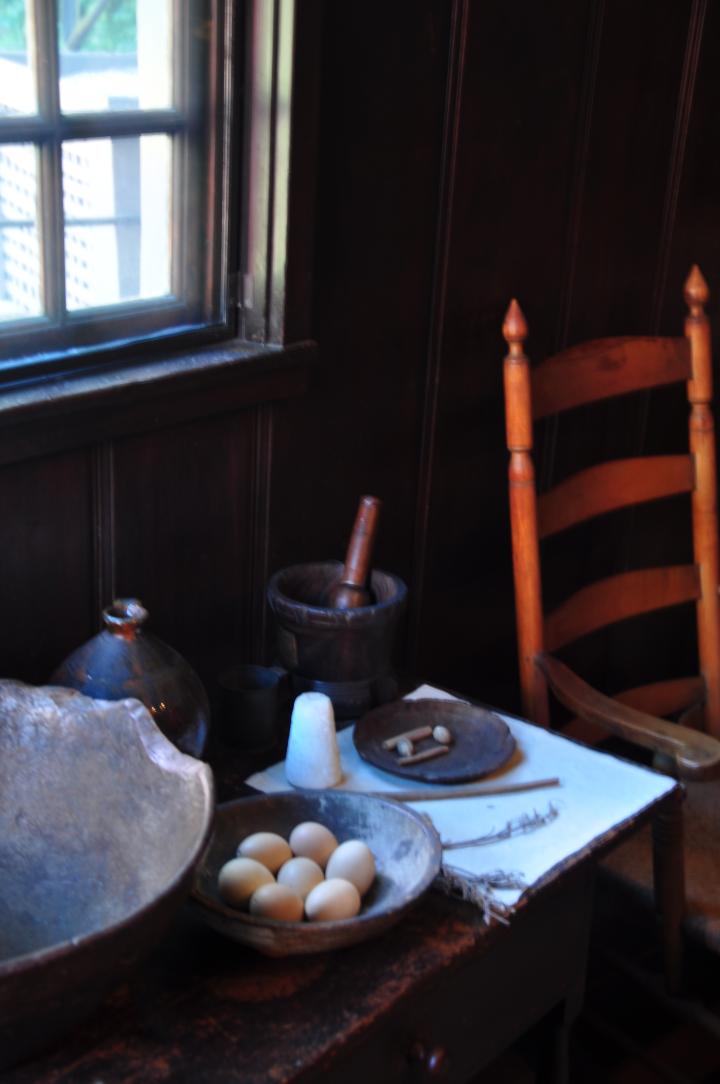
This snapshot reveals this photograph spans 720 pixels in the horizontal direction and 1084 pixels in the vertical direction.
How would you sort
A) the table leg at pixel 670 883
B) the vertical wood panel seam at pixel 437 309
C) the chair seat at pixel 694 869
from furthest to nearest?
1. the vertical wood panel seam at pixel 437 309
2. the chair seat at pixel 694 869
3. the table leg at pixel 670 883

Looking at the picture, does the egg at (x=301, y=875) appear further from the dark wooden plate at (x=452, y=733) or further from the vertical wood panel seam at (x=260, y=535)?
the vertical wood panel seam at (x=260, y=535)

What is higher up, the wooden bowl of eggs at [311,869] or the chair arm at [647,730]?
the wooden bowl of eggs at [311,869]

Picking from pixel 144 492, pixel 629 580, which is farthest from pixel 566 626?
pixel 144 492

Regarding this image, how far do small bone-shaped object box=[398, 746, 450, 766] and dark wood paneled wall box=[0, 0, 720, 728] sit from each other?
369 millimetres

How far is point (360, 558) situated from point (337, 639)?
105mm

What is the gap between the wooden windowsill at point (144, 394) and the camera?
139 cm

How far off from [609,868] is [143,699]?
29.4 inches

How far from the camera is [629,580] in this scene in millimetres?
2021

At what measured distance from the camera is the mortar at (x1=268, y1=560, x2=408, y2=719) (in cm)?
150

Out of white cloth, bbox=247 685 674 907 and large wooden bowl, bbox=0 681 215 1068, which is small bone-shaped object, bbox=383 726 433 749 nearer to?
white cloth, bbox=247 685 674 907

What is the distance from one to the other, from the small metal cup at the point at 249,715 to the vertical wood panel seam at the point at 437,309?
54 cm

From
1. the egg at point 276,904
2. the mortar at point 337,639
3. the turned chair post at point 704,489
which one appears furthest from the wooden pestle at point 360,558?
the turned chair post at point 704,489

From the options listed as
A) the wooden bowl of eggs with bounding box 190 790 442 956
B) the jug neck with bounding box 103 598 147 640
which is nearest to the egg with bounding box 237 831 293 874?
the wooden bowl of eggs with bounding box 190 790 442 956

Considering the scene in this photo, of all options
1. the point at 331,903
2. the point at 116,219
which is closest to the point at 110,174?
the point at 116,219
